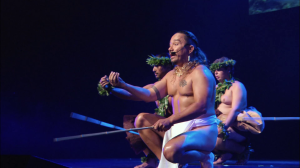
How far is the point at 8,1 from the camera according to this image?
5.35 metres

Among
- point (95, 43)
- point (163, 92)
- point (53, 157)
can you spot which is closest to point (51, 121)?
point (53, 157)

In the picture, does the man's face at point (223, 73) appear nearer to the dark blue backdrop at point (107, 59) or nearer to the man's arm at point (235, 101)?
the man's arm at point (235, 101)

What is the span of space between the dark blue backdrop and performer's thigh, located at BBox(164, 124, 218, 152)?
3.66 m

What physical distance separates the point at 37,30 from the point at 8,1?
0.70m

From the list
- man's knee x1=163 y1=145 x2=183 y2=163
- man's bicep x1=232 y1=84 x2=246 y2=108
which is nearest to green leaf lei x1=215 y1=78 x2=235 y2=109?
man's bicep x1=232 y1=84 x2=246 y2=108

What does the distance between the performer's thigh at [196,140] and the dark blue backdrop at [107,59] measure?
3.66 m

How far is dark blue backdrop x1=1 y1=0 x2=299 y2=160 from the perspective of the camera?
5383mm

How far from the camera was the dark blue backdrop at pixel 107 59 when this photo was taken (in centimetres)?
538

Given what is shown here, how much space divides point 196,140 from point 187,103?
348 mm

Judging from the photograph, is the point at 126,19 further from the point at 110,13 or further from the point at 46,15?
the point at 46,15

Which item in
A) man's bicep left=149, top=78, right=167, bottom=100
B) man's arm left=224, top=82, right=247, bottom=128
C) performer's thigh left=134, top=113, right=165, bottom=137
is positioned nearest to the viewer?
man's bicep left=149, top=78, right=167, bottom=100

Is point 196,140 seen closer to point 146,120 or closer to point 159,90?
point 159,90

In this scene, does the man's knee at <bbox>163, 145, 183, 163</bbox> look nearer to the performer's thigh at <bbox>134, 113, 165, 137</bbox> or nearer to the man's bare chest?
the man's bare chest

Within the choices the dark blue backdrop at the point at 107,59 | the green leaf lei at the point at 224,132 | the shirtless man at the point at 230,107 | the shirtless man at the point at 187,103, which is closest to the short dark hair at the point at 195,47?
the shirtless man at the point at 187,103
